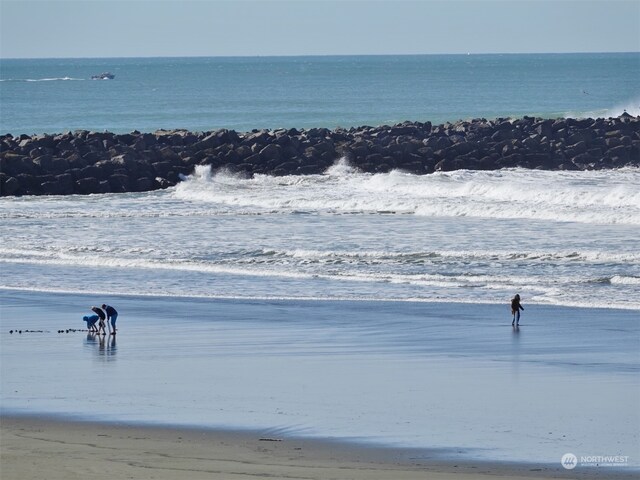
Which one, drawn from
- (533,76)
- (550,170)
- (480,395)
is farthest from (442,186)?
(533,76)

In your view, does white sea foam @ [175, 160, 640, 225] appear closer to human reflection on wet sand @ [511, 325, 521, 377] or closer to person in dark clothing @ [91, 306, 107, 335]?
human reflection on wet sand @ [511, 325, 521, 377]

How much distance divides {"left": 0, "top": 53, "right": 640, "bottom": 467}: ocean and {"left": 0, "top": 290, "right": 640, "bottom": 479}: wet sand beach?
44 mm

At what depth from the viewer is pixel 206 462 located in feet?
32.9

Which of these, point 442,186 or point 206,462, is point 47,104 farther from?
point 206,462

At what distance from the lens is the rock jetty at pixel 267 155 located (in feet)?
121

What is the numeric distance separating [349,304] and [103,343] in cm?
430

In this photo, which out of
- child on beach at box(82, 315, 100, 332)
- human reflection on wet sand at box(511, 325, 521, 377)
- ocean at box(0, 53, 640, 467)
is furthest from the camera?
child on beach at box(82, 315, 100, 332)

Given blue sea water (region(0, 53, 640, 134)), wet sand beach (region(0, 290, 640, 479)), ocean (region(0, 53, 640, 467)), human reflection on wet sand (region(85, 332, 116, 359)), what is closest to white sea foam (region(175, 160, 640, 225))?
ocean (region(0, 53, 640, 467))

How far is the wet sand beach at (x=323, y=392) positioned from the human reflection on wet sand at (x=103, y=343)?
0.16ft

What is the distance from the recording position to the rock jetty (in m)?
36.8

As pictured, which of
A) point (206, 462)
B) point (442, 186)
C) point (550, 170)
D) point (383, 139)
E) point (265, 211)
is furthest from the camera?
point (383, 139)

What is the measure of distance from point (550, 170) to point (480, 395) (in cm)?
2683

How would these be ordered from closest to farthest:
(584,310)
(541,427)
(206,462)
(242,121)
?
(206,462) < (541,427) < (584,310) < (242,121)

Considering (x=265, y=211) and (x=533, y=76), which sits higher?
(x=533, y=76)
